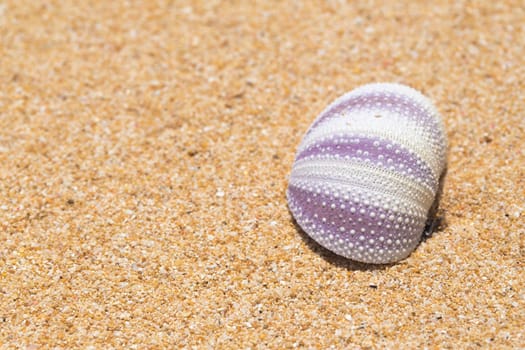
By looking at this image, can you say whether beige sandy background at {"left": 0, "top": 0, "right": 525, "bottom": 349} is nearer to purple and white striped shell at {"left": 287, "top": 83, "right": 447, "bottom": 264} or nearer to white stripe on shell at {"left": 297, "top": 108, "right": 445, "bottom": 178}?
purple and white striped shell at {"left": 287, "top": 83, "right": 447, "bottom": 264}

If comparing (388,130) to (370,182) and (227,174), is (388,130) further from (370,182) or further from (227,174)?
(227,174)

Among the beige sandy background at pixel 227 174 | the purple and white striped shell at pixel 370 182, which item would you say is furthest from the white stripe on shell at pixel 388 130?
the beige sandy background at pixel 227 174

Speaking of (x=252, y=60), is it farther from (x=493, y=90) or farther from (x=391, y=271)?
(x=391, y=271)

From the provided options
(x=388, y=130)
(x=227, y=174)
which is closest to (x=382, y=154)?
(x=388, y=130)

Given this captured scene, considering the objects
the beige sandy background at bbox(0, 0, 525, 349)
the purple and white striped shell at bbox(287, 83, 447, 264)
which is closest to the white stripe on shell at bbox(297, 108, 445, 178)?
the purple and white striped shell at bbox(287, 83, 447, 264)

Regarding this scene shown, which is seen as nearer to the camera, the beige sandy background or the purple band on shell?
the beige sandy background
